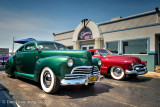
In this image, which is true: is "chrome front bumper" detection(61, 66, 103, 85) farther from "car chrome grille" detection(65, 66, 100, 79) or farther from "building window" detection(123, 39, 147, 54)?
"building window" detection(123, 39, 147, 54)

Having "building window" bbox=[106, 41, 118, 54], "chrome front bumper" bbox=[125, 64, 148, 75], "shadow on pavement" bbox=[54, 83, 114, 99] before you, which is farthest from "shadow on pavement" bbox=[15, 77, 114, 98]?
"building window" bbox=[106, 41, 118, 54]

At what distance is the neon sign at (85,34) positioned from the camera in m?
12.7

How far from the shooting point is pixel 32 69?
387cm

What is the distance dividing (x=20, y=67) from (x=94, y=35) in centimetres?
874

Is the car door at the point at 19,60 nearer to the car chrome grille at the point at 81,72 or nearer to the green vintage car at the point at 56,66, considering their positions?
the green vintage car at the point at 56,66

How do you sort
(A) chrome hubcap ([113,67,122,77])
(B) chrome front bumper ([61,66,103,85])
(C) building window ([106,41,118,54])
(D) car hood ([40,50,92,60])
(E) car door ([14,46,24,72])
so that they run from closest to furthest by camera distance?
(B) chrome front bumper ([61,66,103,85]), (D) car hood ([40,50,92,60]), (E) car door ([14,46,24,72]), (A) chrome hubcap ([113,67,122,77]), (C) building window ([106,41,118,54])

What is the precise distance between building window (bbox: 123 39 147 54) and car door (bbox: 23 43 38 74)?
834 cm

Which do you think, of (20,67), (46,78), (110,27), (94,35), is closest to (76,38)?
(94,35)

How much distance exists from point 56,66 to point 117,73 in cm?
363

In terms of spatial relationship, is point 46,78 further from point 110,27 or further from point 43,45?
point 110,27

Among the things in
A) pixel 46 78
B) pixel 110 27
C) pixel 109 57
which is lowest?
pixel 46 78

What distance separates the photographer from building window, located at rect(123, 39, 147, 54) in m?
9.47

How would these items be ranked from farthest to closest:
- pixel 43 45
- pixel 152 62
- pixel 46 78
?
1. pixel 152 62
2. pixel 43 45
3. pixel 46 78

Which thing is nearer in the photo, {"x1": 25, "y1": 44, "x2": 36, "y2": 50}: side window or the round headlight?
the round headlight
